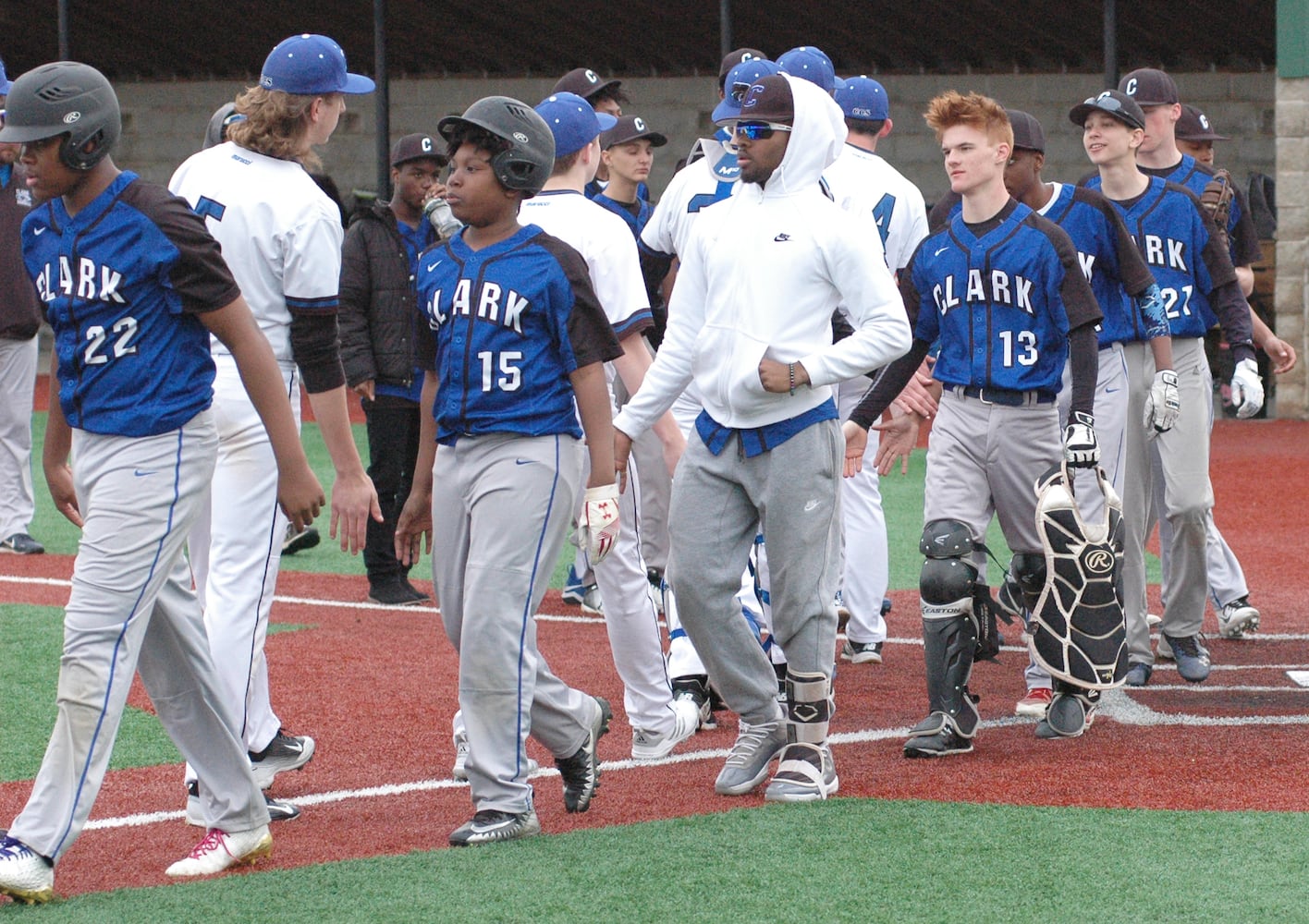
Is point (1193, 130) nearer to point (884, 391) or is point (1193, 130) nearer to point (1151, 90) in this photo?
point (1151, 90)

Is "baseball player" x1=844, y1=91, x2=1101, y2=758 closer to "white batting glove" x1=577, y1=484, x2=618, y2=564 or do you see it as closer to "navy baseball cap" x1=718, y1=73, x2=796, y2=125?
"navy baseball cap" x1=718, y1=73, x2=796, y2=125

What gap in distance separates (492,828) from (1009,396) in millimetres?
2295

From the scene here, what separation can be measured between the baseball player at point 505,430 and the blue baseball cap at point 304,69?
653 millimetres

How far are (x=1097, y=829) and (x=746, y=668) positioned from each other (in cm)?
107

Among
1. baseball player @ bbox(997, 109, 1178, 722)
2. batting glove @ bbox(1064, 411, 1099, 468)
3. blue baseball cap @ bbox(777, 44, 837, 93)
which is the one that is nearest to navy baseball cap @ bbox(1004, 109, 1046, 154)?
baseball player @ bbox(997, 109, 1178, 722)

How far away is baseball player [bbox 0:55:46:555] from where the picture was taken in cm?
959

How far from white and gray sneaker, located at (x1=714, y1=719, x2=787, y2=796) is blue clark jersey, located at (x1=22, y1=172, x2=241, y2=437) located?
6.14ft

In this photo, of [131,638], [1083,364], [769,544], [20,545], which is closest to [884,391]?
[1083,364]

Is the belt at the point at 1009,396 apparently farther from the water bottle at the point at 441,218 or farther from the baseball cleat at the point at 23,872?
the baseball cleat at the point at 23,872

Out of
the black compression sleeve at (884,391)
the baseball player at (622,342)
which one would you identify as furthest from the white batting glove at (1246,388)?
the baseball player at (622,342)

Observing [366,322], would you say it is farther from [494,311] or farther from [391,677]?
[494,311]

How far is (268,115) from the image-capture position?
16.4ft

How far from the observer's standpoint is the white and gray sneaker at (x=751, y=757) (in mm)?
5020

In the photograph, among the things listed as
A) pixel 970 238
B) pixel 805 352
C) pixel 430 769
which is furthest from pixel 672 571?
pixel 970 238
